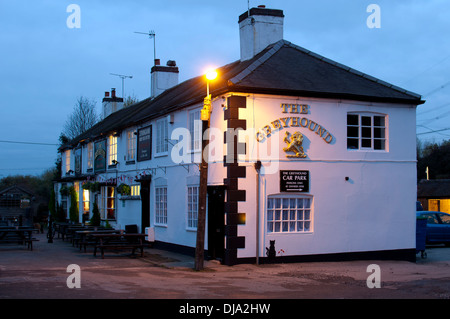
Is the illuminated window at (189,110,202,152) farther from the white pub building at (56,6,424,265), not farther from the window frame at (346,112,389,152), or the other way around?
the window frame at (346,112,389,152)

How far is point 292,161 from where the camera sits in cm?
1670

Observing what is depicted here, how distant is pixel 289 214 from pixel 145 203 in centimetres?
838

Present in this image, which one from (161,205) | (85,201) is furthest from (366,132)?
(85,201)

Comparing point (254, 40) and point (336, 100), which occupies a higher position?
point (254, 40)

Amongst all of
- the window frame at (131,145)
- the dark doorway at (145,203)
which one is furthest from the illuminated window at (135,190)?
the window frame at (131,145)

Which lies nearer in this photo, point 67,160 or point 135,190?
point 135,190

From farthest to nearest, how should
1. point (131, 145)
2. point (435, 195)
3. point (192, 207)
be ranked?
point (435, 195)
point (131, 145)
point (192, 207)

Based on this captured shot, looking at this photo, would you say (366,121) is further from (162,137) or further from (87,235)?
(87,235)

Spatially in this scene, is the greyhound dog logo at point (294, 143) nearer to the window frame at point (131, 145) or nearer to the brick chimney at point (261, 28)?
the brick chimney at point (261, 28)

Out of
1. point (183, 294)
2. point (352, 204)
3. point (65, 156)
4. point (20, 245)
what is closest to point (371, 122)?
point (352, 204)

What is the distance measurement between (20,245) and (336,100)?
15104 mm

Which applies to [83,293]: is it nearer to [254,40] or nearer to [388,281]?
[388,281]

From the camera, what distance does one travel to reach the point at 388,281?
43.1 feet

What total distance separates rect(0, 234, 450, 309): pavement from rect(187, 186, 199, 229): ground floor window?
4.04 feet
